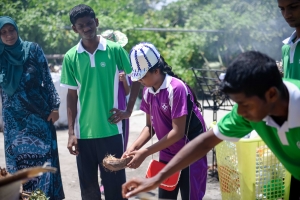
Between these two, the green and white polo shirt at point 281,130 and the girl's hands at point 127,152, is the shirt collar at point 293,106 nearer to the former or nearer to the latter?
the green and white polo shirt at point 281,130

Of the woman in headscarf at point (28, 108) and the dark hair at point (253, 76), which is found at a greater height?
the dark hair at point (253, 76)

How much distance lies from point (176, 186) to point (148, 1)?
13.3m

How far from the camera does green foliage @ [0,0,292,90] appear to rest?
11.8m

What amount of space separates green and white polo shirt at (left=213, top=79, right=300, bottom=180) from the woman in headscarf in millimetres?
2954

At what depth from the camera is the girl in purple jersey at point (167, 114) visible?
158 inches

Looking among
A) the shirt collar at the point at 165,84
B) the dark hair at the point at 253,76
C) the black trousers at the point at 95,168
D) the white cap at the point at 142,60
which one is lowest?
the black trousers at the point at 95,168

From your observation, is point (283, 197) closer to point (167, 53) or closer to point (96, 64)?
point (96, 64)

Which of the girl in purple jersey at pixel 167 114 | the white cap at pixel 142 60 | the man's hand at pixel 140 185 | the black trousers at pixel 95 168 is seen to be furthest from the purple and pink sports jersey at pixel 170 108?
the man's hand at pixel 140 185

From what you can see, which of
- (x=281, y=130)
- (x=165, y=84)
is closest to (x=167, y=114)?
(x=165, y=84)

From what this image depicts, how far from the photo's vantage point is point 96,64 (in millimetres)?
5094

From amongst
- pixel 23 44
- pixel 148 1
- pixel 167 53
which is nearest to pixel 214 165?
pixel 23 44

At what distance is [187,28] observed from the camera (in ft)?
45.7

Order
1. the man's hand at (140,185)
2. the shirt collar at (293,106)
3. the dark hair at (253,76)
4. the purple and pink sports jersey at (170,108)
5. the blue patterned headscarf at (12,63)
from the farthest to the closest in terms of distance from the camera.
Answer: the blue patterned headscarf at (12,63) < the purple and pink sports jersey at (170,108) < the man's hand at (140,185) < the shirt collar at (293,106) < the dark hair at (253,76)

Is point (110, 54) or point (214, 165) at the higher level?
point (110, 54)
